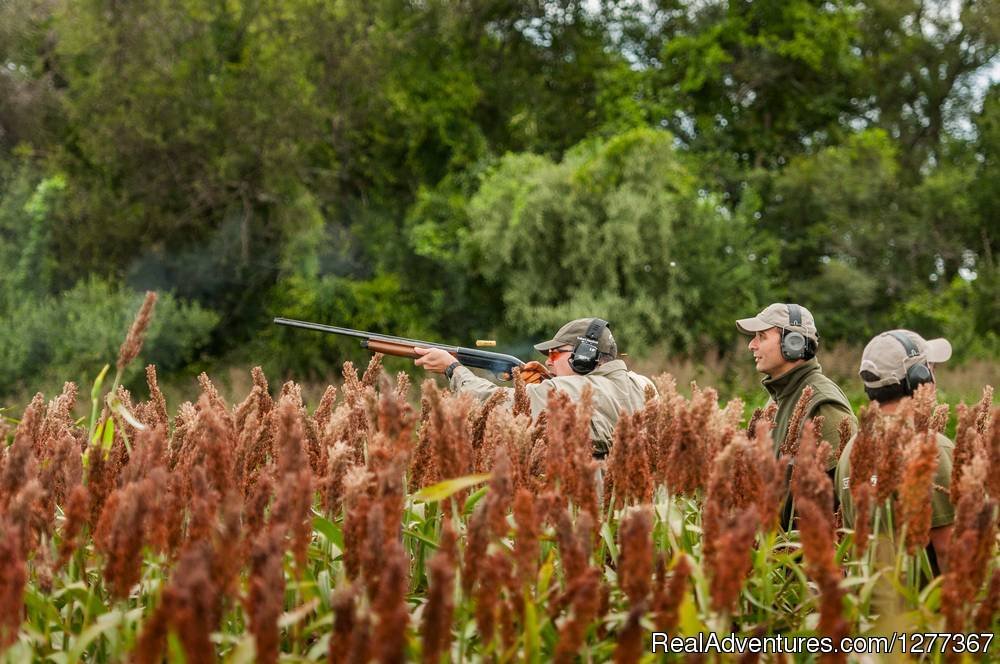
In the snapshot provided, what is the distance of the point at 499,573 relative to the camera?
1.90 metres

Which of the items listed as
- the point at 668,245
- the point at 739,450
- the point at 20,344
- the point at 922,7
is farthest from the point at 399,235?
the point at 739,450

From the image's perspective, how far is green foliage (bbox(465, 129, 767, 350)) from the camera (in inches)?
744

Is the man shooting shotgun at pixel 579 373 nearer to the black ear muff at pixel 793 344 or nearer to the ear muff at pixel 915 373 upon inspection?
the black ear muff at pixel 793 344

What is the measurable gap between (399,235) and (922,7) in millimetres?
13832

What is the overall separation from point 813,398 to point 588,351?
1214mm

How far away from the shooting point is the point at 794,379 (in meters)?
4.72

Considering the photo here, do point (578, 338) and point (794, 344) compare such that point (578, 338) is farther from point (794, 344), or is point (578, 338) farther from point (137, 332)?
point (137, 332)

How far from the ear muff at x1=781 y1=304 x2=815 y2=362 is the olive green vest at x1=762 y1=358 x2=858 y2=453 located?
0.17ft

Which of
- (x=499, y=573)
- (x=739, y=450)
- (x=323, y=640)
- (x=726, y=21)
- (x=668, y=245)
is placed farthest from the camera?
(x=726, y=21)

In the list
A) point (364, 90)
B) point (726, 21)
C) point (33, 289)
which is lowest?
point (33, 289)

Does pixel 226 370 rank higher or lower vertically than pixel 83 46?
lower

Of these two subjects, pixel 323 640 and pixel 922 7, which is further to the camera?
pixel 922 7

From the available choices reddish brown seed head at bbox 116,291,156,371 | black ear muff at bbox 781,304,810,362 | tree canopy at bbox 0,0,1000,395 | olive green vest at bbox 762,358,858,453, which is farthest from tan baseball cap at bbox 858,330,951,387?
tree canopy at bbox 0,0,1000,395

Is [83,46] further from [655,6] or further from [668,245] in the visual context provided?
[655,6]
